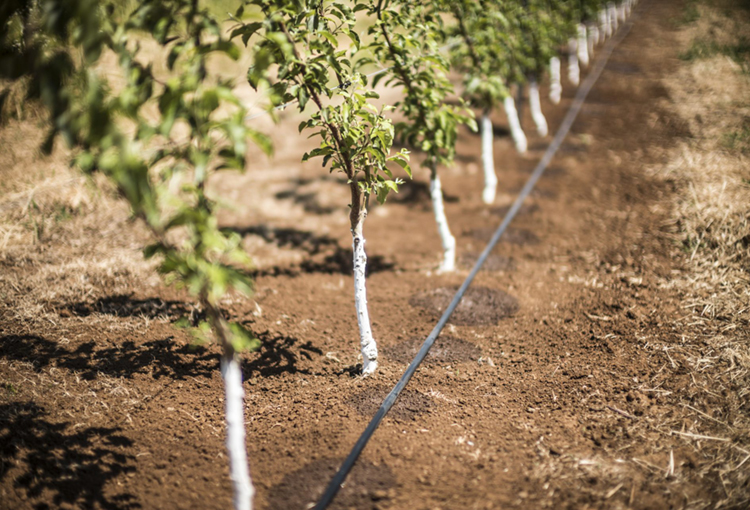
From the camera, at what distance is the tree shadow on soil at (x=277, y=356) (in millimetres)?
3795

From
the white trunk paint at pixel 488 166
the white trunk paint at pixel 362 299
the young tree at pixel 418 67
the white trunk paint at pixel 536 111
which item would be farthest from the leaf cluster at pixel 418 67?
the white trunk paint at pixel 536 111

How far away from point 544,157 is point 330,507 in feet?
28.6

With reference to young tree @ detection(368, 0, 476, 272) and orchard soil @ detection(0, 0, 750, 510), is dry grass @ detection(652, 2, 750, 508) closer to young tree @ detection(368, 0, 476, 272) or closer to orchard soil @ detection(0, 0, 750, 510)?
orchard soil @ detection(0, 0, 750, 510)

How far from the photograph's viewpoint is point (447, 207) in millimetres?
7867

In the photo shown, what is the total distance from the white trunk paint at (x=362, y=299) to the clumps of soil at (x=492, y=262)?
252 centimetres

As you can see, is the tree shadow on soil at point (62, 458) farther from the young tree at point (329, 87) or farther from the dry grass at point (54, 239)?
the young tree at point (329, 87)

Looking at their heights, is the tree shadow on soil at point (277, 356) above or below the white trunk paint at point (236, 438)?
below

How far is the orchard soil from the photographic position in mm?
2682

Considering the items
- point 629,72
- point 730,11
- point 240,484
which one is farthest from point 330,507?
point 730,11

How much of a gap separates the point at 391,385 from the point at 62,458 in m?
2.34

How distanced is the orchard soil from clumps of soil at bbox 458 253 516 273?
0.04m

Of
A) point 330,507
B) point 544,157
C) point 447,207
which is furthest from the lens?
point 544,157

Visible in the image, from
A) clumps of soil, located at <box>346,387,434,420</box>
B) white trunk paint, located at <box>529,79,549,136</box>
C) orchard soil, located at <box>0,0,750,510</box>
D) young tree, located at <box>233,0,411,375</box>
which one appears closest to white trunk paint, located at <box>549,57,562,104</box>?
white trunk paint, located at <box>529,79,549,136</box>

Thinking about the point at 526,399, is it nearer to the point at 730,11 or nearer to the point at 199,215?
the point at 199,215
